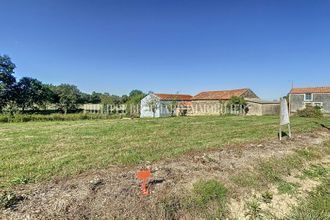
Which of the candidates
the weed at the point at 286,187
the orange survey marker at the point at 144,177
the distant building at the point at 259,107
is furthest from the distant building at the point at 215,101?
the orange survey marker at the point at 144,177

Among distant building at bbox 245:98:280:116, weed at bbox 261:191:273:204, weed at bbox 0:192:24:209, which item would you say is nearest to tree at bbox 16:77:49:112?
distant building at bbox 245:98:280:116

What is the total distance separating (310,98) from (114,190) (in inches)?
1677

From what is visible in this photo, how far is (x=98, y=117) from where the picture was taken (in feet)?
76.5

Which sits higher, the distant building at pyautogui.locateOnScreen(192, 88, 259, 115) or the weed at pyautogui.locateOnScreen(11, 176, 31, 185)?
the distant building at pyautogui.locateOnScreen(192, 88, 259, 115)

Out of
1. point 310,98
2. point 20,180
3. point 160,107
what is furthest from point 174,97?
point 20,180

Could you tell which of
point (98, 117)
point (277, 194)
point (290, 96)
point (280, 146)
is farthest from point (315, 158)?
point (290, 96)

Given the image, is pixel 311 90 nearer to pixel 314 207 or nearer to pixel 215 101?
pixel 215 101

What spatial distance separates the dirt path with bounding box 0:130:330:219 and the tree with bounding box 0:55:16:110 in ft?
120

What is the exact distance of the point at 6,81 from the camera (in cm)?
3597

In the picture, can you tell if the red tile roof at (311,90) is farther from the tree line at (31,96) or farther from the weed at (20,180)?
the weed at (20,180)

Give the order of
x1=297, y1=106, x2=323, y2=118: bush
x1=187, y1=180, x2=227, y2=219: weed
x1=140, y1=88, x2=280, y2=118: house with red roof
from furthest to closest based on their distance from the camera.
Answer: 1. x1=140, y1=88, x2=280, y2=118: house with red roof
2. x1=297, y1=106, x2=323, y2=118: bush
3. x1=187, y1=180, x2=227, y2=219: weed

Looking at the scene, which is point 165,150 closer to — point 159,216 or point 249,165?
point 249,165

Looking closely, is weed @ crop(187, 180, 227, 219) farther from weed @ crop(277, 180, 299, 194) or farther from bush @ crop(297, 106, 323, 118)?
bush @ crop(297, 106, 323, 118)

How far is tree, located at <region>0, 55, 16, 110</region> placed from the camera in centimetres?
3494
